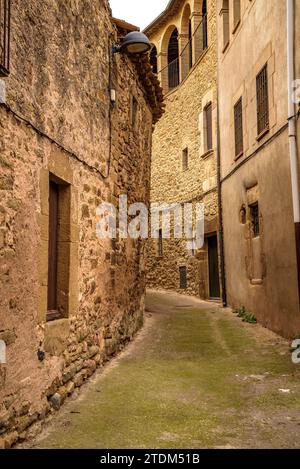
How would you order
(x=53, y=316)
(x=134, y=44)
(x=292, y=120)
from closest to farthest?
1. (x=53, y=316)
2. (x=134, y=44)
3. (x=292, y=120)

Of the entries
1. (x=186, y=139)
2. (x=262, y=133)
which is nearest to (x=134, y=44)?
(x=262, y=133)

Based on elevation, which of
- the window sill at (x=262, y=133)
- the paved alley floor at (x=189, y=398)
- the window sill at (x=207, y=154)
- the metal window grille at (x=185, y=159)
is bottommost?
the paved alley floor at (x=189, y=398)

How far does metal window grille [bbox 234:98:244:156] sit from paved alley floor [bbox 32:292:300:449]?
13.6ft

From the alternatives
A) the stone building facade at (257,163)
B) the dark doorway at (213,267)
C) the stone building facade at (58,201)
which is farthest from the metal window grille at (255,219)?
the dark doorway at (213,267)

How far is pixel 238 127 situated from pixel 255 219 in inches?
90.4

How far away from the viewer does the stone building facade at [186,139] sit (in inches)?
516

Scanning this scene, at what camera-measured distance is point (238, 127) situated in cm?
1038

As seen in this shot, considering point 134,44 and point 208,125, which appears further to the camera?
point 208,125

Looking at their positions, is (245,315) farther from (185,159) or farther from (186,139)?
(186,139)

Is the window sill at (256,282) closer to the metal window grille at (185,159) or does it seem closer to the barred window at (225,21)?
the barred window at (225,21)

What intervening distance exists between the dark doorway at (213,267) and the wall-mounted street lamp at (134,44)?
23.4 feet

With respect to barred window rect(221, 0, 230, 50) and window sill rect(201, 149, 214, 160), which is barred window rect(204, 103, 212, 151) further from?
barred window rect(221, 0, 230, 50)

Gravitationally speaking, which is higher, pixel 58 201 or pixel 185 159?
pixel 185 159
